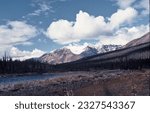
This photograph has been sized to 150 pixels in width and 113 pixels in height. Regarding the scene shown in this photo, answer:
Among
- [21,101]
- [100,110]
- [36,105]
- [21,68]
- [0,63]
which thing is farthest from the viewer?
[21,68]

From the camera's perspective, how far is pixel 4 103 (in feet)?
A: 56.6

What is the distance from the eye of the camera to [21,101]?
671 inches

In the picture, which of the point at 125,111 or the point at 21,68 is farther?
the point at 21,68

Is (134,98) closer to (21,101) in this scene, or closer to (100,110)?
(100,110)

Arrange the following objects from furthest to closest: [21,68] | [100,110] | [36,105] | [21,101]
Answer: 1. [21,68]
2. [21,101]
3. [36,105]
4. [100,110]

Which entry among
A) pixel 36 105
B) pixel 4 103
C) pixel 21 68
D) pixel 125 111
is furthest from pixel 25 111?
pixel 21 68

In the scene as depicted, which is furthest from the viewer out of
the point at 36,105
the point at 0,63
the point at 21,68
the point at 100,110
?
the point at 21,68

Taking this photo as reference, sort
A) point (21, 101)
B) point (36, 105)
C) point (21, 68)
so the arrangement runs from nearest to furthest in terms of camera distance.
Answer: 1. point (36, 105)
2. point (21, 101)
3. point (21, 68)

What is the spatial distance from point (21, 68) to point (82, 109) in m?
188

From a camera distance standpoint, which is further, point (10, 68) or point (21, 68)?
point (21, 68)

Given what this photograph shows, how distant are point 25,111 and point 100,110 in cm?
356

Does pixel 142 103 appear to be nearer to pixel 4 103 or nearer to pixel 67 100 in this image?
pixel 67 100

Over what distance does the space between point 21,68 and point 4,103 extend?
607 feet

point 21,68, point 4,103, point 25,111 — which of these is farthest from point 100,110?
point 21,68
